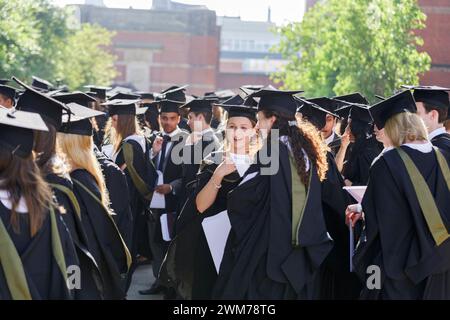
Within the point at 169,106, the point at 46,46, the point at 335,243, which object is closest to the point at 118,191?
the point at 335,243

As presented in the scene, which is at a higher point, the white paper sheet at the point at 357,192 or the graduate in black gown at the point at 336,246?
the white paper sheet at the point at 357,192

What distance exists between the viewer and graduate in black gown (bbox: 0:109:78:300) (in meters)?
3.79

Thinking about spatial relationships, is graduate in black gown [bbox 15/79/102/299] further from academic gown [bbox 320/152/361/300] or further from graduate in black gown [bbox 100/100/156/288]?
graduate in black gown [bbox 100/100/156/288]

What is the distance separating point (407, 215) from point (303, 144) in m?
0.78

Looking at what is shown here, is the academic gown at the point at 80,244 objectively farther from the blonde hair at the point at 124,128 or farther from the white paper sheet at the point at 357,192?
the blonde hair at the point at 124,128

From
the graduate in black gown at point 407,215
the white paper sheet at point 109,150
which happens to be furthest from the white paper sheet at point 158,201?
the graduate in black gown at point 407,215

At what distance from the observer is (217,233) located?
18.9 feet

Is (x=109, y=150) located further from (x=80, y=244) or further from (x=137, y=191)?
(x=80, y=244)

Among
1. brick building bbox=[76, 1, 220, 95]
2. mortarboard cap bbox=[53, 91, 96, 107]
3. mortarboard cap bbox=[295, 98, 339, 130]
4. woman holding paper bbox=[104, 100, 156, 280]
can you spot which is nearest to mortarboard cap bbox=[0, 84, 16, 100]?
woman holding paper bbox=[104, 100, 156, 280]

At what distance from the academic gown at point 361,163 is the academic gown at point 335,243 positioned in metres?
2.38

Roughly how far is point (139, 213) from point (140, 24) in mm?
51344

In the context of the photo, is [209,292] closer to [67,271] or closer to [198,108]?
[67,271]

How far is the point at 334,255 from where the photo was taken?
5727 mm

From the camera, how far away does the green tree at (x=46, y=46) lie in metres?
17.3
